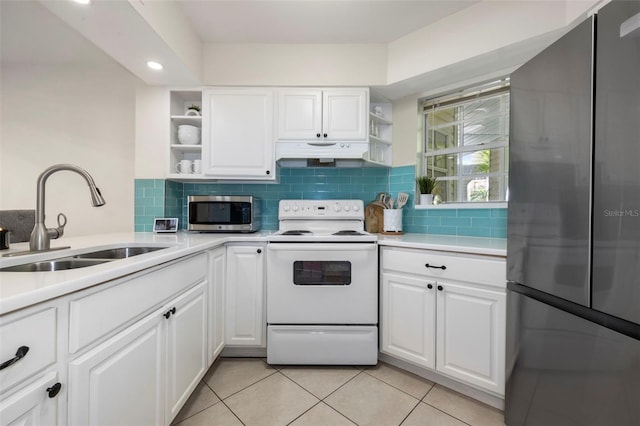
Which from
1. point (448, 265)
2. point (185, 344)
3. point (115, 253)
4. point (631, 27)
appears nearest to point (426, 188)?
point (448, 265)

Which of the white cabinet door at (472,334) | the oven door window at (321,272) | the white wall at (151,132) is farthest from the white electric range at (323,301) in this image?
the white wall at (151,132)

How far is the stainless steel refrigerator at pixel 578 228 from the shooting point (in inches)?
31.9

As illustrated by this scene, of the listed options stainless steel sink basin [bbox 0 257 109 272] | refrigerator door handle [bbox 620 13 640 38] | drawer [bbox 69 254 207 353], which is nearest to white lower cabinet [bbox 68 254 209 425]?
drawer [bbox 69 254 207 353]

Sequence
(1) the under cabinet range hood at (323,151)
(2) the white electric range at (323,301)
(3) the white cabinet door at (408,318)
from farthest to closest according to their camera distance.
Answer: (1) the under cabinet range hood at (323,151), (2) the white electric range at (323,301), (3) the white cabinet door at (408,318)

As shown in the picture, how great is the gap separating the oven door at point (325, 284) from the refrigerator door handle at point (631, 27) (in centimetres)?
139

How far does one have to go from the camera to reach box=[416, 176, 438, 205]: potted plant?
87.2 inches

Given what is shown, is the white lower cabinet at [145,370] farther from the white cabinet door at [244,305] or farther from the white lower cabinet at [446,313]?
the white lower cabinet at [446,313]

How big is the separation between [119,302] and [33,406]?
0.30m

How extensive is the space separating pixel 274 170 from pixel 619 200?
1.92m

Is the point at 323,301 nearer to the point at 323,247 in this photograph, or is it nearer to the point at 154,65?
the point at 323,247

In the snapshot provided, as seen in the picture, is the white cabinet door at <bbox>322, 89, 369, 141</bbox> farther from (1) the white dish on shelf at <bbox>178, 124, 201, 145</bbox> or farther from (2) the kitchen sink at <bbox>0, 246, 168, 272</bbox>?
(2) the kitchen sink at <bbox>0, 246, 168, 272</bbox>

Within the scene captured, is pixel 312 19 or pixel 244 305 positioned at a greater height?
pixel 312 19

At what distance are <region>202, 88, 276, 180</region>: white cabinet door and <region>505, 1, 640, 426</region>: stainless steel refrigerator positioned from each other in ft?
5.48

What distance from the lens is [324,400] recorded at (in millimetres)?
1492
